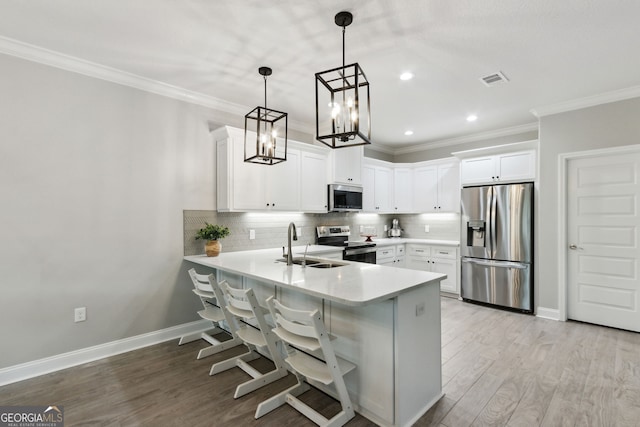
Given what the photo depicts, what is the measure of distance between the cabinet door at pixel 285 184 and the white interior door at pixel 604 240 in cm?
357

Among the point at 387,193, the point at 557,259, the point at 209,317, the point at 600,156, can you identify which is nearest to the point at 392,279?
the point at 209,317

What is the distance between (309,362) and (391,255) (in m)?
3.54

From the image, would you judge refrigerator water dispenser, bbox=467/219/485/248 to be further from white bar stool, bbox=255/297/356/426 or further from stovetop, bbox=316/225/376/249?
white bar stool, bbox=255/297/356/426

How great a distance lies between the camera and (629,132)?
11.6 ft

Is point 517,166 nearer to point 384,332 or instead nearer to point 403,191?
point 403,191

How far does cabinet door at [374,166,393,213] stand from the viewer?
573 centimetres

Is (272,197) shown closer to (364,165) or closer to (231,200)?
(231,200)

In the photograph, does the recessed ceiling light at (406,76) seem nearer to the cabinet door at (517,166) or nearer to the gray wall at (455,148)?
the cabinet door at (517,166)

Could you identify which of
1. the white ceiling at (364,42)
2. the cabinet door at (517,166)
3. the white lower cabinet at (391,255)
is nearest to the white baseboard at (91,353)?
the white ceiling at (364,42)

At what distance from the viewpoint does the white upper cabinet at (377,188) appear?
549 centimetres

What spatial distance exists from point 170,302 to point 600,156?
5385 mm

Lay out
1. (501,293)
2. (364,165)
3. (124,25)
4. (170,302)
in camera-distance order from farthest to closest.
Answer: (364,165), (501,293), (170,302), (124,25)

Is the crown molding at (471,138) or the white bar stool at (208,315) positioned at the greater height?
the crown molding at (471,138)

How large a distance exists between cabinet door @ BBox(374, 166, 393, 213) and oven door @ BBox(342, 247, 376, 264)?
1.08 m
